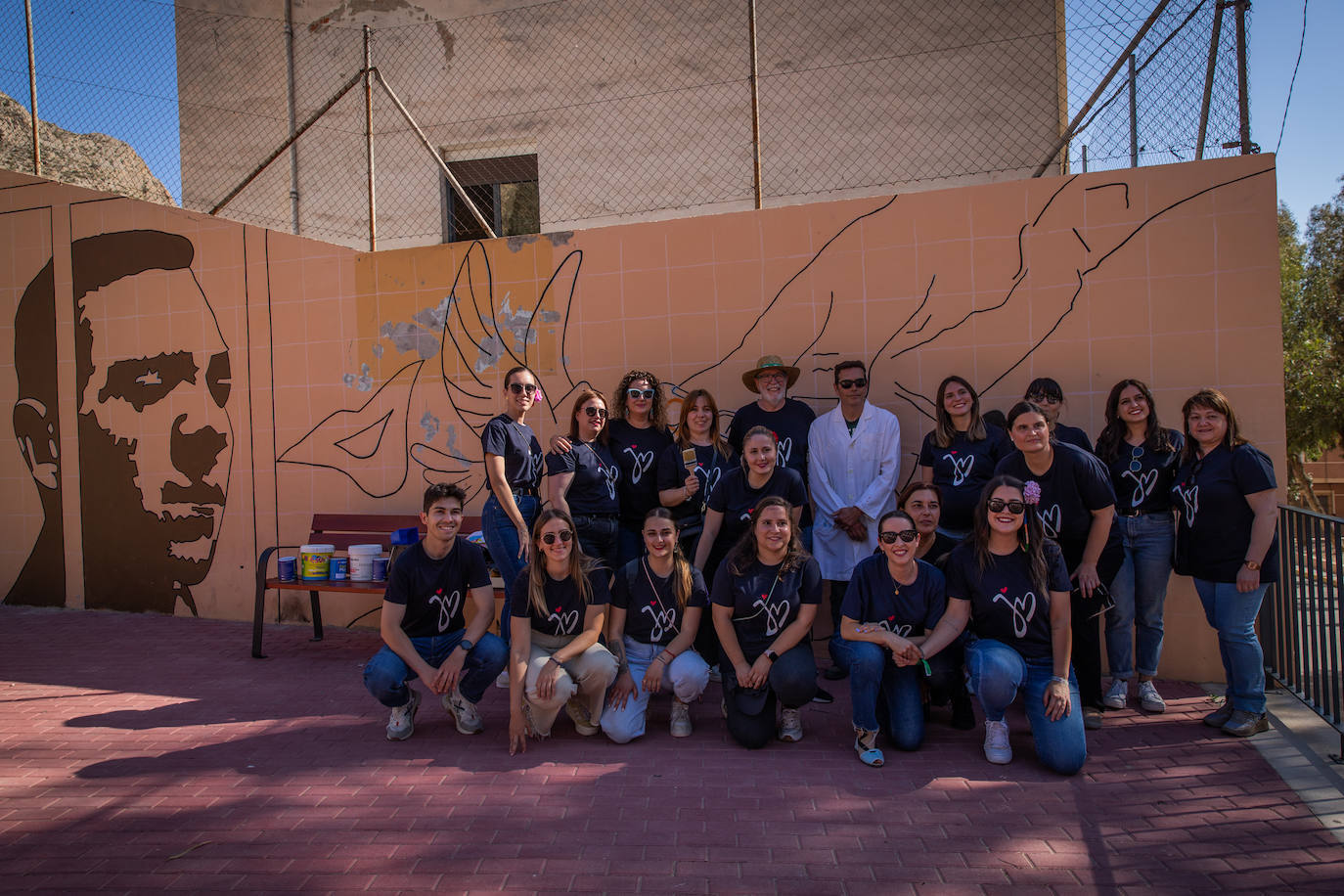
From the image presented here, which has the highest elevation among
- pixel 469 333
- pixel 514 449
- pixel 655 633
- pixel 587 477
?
pixel 469 333

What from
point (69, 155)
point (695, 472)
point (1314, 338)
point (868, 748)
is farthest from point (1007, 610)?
point (1314, 338)

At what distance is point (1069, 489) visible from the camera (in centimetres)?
417

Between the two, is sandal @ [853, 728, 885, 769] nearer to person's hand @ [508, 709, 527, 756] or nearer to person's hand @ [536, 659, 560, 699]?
person's hand @ [536, 659, 560, 699]

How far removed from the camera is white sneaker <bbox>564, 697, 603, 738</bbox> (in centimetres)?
418

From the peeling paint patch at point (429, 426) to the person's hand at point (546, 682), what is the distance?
10.1 feet

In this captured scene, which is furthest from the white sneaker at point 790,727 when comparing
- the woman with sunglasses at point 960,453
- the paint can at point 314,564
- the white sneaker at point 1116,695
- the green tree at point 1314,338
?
the green tree at point 1314,338

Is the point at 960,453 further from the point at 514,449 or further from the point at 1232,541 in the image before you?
the point at 514,449

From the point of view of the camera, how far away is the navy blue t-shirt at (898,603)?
4.03 metres

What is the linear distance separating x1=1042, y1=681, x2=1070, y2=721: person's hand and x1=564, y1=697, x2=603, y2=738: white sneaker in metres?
2.09

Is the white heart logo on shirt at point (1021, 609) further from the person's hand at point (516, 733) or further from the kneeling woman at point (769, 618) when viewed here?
the person's hand at point (516, 733)

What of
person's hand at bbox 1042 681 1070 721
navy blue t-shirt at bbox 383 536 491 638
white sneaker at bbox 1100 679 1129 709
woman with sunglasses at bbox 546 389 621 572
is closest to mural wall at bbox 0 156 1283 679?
white sneaker at bbox 1100 679 1129 709

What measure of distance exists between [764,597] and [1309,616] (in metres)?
2.58

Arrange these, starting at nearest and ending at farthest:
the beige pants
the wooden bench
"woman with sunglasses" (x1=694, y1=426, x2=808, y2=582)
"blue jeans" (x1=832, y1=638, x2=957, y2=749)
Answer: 1. "blue jeans" (x1=832, y1=638, x2=957, y2=749)
2. the beige pants
3. "woman with sunglasses" (x1=694, y1=426, x2=808, y2=582)
4. the wooden bench

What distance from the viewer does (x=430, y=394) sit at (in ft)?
21.7
